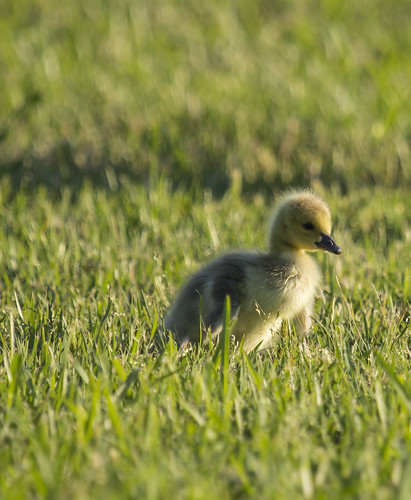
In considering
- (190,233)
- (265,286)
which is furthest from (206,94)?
(265,286)

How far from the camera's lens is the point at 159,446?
99.3 inches

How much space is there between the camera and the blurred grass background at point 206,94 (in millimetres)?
6656

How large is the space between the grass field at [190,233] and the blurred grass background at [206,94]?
2 cm

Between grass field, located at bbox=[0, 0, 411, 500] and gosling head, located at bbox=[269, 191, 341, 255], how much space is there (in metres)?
0.28

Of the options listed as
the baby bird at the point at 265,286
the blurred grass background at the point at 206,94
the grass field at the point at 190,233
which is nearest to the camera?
the grass field at the point at 190,233

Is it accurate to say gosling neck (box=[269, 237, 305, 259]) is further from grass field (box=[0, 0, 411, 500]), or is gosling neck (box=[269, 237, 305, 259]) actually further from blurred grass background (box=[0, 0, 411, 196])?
blurred grass background (box=[0, 0, 411, 196])

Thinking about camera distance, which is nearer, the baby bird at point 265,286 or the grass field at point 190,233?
the grass field at point 190,233

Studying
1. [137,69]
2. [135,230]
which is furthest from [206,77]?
[135,230]

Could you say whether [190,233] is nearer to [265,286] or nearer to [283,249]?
[283,249]

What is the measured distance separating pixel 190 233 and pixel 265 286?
1620 mm

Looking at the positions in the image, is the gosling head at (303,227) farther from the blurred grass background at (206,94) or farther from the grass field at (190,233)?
the blurred grass background at (206,94)

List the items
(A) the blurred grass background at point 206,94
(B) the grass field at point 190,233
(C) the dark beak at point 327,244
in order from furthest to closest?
(A) the blurred grass background at point 206,94 < (C) the dark beak at point 327,244 < (B) the grass field at point 190,233

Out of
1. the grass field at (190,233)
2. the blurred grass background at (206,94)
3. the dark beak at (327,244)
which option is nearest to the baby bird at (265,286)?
the dark beak at (327,244)

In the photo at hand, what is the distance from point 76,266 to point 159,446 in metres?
2.22
